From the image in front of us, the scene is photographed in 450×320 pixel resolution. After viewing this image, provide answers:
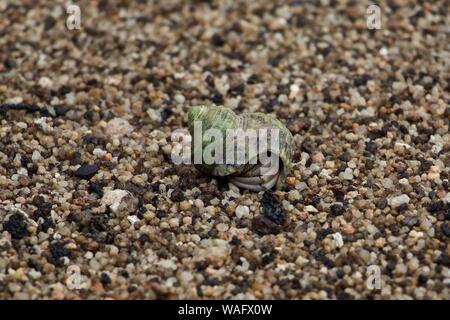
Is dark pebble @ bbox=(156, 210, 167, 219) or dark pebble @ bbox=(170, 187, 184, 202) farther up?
dark pebble @ bbox=(170, 187, 184, 202)

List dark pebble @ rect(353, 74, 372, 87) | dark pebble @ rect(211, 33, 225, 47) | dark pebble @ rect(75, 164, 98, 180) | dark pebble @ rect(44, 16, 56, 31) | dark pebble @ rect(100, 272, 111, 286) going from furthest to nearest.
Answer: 1. dark pebble @ rect(44, 16, 56, 31)
2. dark pebble @ rect(211, 33, 225, 47)
3. dark pebble @ rect(353, 74, 372, 87)
4. dark pebble @ rect(75, 164, 98, 180)
5. dark pebble @ rect(100, 272, 111, 286)

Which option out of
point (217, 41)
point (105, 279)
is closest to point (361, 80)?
point (217, 41)

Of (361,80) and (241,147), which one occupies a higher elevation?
(361,80)

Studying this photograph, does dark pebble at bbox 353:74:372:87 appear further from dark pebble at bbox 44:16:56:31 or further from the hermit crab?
dark pebble at bbox 44:16:56:31

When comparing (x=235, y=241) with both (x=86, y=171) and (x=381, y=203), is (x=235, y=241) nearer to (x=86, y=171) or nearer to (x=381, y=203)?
(x=381, y=203)

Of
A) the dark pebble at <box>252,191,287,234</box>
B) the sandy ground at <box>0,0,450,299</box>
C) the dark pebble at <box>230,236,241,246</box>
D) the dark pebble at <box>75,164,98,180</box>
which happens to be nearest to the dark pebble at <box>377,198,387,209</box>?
the sandy ground at <box>0,0,450,299</box>

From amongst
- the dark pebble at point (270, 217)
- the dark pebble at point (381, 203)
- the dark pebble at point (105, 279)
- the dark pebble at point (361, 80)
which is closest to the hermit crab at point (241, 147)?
the dark pebble at point (270, 217)
